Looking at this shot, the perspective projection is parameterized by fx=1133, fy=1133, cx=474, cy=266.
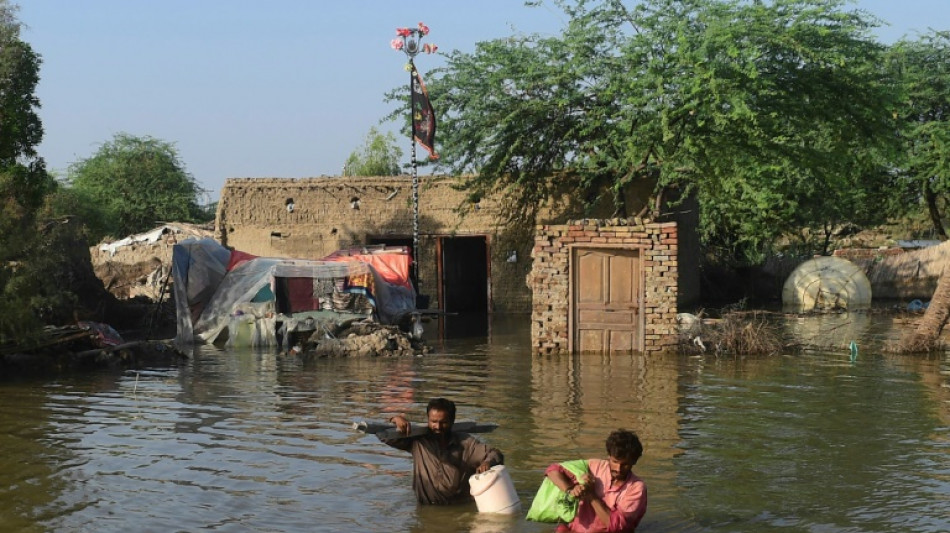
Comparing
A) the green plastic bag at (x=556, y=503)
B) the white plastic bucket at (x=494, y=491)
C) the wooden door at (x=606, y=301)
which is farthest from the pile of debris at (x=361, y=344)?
the green plastic bag at (x=556, y=503)

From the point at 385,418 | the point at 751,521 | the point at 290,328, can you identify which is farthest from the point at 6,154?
the point at 751,521

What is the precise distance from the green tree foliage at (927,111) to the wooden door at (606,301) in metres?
14.9

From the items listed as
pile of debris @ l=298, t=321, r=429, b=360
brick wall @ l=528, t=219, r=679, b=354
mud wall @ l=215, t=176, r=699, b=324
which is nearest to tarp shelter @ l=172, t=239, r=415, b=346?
pile of debris @ l=298, t=321, r=429, b=360

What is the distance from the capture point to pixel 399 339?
807 inches

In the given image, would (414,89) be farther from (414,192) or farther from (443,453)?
(443,453)

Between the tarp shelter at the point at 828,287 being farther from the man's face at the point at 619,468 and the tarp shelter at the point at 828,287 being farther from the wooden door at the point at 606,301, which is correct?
the man's face at the point at 619,468

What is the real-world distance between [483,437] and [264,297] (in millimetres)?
10897

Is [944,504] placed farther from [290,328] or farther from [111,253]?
[111,253]

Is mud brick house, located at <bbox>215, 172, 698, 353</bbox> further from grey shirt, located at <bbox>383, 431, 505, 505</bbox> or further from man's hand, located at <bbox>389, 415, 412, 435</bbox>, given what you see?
man's hand, located at <bbox>389, 415, 412, 435</bbox>

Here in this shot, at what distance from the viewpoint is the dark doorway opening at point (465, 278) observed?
3028 centimetres

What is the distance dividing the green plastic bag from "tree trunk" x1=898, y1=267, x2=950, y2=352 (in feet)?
42.4

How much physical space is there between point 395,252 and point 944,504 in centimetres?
1646

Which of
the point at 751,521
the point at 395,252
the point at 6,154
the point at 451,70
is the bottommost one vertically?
the point at 751,521

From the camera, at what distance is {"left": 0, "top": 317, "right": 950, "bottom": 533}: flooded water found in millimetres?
8945
